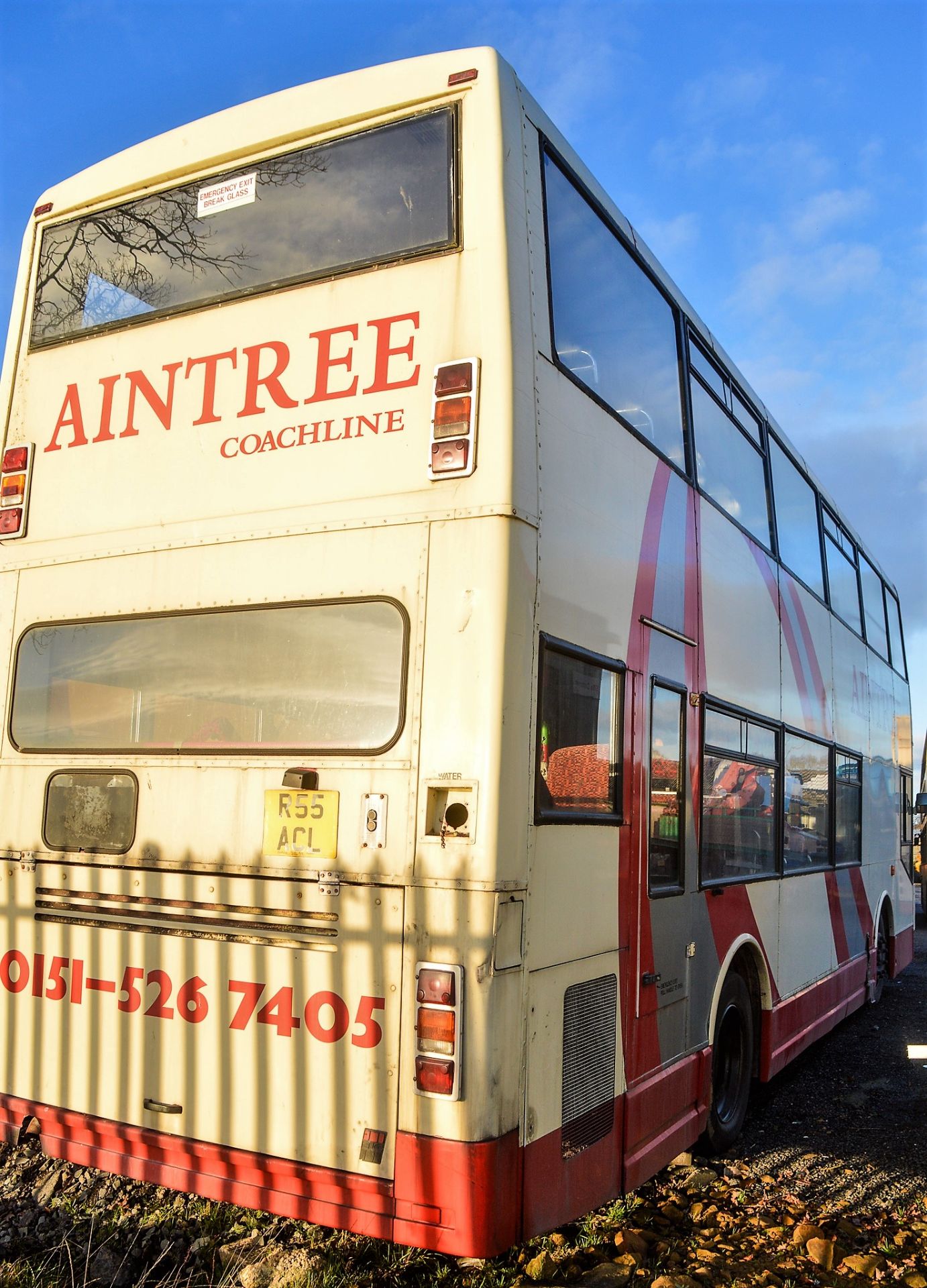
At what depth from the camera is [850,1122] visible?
6559mm

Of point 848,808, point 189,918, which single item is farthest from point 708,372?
point 848,808

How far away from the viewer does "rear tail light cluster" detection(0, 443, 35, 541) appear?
488 centimetres

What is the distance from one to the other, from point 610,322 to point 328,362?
1.41 meters

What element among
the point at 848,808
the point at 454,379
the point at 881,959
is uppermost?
the point at 454,379

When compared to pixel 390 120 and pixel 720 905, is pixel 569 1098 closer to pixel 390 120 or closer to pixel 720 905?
pixel 720 905

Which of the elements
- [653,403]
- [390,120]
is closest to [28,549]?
[390,120]

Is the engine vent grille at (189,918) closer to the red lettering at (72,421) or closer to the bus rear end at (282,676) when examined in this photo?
the bus rear end at (282,676)

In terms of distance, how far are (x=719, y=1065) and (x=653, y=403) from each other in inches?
143

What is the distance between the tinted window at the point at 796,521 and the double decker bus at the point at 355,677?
2460mm

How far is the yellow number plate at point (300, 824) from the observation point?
3.80 metres

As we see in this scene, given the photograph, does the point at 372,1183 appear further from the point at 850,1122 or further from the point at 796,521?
the point at 796,521

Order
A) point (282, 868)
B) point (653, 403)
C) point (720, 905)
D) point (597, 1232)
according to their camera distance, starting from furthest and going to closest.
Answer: point (720, 905), point (653, 403), point (597, 1232), point (282, 868)

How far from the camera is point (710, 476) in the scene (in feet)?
20.0

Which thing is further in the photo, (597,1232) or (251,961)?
(597,1232)
